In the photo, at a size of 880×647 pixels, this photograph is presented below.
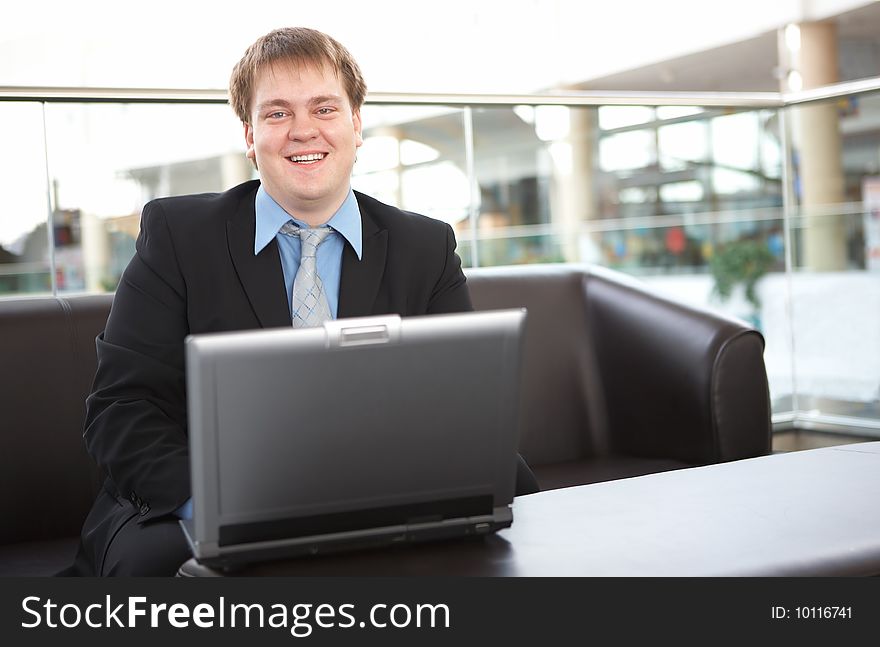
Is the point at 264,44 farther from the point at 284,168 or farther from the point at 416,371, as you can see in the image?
the point at 416,371

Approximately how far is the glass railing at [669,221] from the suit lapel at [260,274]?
0.65m

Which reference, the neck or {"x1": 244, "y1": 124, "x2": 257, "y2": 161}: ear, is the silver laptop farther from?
{"x1": 244, "y1": 124, "x2": 257, "y2": 161}: ear

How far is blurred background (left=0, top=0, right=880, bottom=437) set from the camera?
128 inches

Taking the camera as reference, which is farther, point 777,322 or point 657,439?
point 777,322

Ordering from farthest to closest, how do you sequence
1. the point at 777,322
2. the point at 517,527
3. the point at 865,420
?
the point at 777,322 → the point at 865,420 → the point at 517,527

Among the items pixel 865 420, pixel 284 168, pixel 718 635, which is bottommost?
pixel 865 420

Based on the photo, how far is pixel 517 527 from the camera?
4.10 ft

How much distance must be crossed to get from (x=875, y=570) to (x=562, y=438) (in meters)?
1.71

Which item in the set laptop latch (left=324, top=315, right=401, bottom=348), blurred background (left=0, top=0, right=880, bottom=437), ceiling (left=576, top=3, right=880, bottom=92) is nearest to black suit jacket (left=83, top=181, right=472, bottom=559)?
blurred background (left=0, top=0, right=880, bottom=437)

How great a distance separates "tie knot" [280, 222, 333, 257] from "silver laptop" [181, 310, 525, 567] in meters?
0.73

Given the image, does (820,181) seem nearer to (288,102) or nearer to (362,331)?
(288,102)

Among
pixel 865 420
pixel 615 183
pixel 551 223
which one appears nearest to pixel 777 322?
pixel 865 420

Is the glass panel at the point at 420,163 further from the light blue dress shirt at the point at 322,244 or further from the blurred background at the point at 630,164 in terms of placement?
the light blue dress shirt at the point at 322,244

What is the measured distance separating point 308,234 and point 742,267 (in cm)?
363
